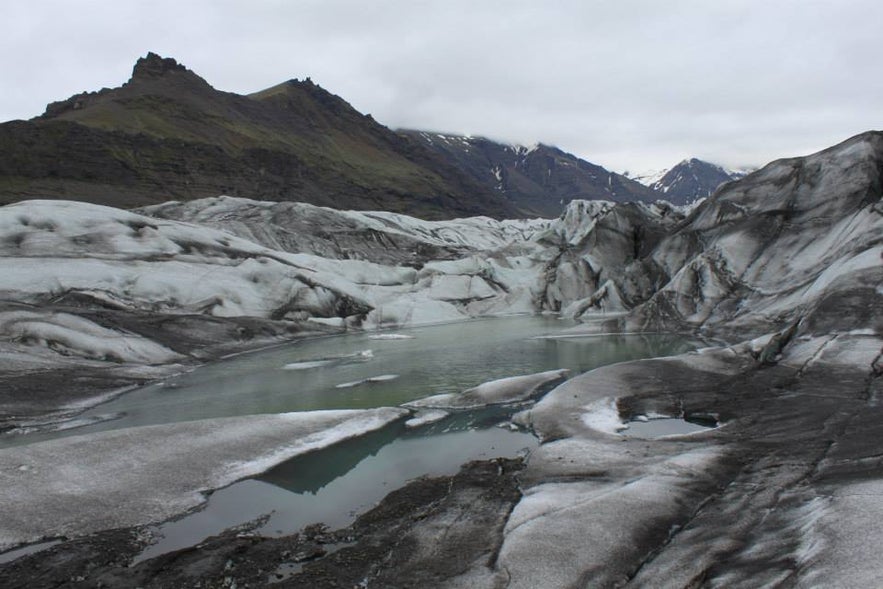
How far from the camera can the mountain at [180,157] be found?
332 feet

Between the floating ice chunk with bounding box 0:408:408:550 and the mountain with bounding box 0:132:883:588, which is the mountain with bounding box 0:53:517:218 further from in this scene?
the floating ice chunk with bounding box 0:408:408:550

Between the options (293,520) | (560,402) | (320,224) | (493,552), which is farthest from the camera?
(320,224)

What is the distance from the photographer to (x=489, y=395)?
21328 mm

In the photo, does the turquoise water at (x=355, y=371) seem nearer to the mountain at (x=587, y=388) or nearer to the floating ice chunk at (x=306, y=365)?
the floating ice chunk at (x=306, y=365)

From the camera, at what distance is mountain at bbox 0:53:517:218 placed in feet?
332

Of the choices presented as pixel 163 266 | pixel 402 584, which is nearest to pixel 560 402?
pixel 402 584

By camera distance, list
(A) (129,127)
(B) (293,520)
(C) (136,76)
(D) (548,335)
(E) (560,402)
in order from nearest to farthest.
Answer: (B) (293,520) < (E) (560,402) < (D) (548,335) < (A) (129,127) < (C) (136,76)

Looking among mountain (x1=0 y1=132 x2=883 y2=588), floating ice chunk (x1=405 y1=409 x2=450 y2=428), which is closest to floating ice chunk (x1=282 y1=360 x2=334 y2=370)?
mountain (x1=0 y1=132 x2=883 y2=588)

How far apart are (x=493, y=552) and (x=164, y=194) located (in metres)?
117

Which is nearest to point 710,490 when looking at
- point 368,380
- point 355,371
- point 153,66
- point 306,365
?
point 368,380

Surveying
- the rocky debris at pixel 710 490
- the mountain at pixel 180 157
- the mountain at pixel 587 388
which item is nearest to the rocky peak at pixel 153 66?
the mountain at pixel 180 157

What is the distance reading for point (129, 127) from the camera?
130250 mm

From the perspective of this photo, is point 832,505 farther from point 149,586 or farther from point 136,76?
point 136,76

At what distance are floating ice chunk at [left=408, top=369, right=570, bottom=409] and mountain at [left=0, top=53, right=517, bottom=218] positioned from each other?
9343cm
